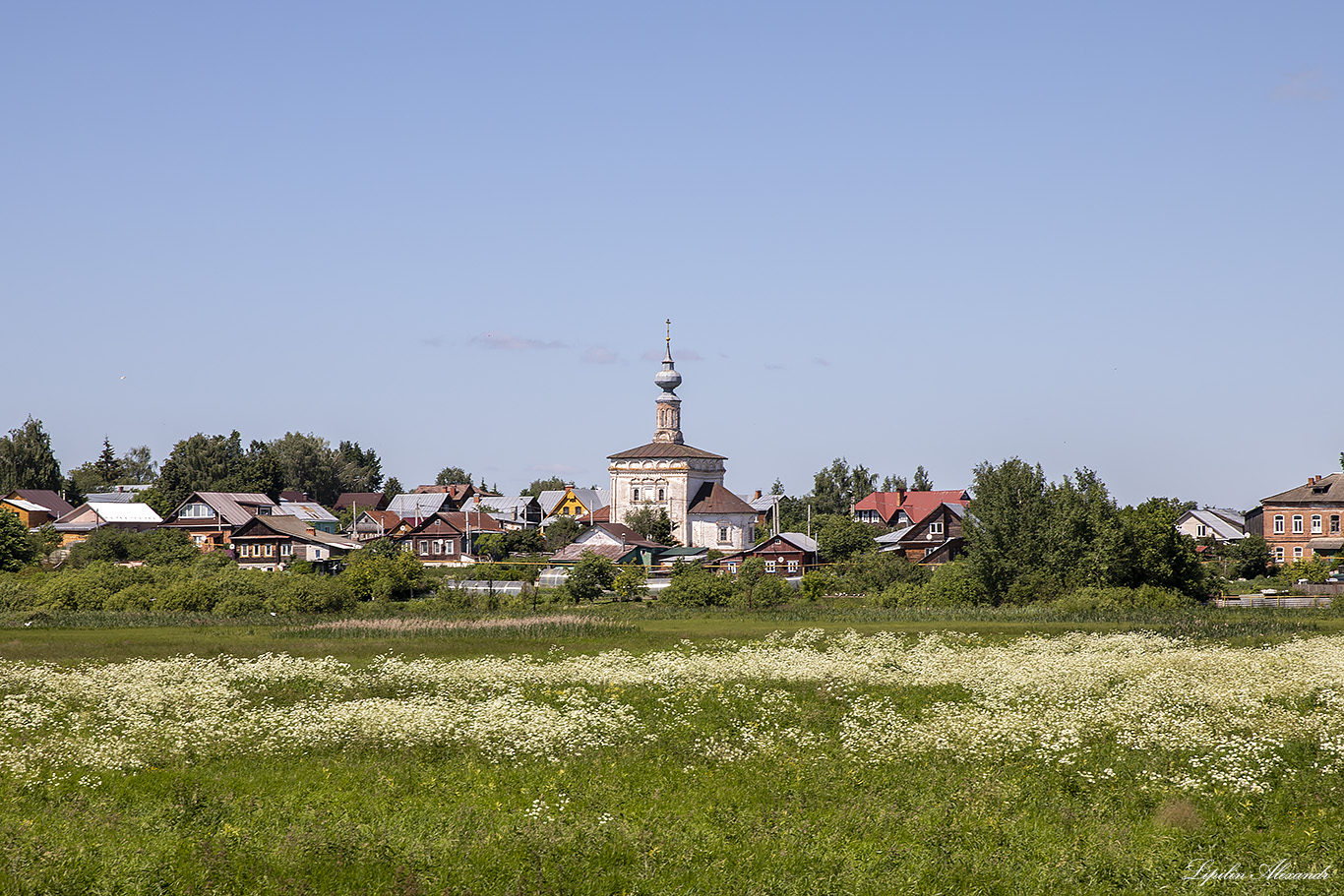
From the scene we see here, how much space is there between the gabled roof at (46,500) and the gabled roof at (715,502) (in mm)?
62501

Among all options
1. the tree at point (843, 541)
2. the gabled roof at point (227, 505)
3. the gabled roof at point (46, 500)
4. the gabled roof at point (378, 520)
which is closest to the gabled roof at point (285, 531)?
the gabled roof at point (227, 505)

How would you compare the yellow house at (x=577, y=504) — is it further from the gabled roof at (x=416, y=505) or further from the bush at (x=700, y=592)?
the bush at (x=700, y=592)

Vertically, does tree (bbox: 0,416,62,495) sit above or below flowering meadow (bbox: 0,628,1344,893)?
above

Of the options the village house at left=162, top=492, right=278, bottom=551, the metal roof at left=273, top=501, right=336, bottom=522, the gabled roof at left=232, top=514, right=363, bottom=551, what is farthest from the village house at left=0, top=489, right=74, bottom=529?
the gabled roof at left=232, top=514, right=363, bottom=551

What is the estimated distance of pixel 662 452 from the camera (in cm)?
11975

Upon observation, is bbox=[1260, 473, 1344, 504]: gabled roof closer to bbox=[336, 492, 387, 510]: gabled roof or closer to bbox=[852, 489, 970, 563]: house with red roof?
bbox=[852, 489, 970, 563]: house with red roof

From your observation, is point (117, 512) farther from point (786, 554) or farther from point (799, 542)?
point (799, 542)

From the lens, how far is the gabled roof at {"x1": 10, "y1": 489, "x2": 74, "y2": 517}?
126m

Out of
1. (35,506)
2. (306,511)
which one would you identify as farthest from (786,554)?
(35,506)

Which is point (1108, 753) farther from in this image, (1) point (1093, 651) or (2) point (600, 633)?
(2) point (600, 633)

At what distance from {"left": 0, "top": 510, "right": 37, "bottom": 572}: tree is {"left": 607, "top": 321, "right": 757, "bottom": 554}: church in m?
54.1

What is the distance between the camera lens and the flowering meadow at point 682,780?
47.5ft

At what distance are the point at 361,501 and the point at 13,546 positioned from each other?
87.3 meters

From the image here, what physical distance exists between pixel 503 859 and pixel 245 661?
19999 mm
